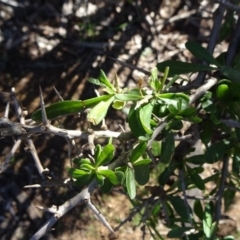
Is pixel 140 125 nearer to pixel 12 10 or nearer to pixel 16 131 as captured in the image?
pixel 16 131

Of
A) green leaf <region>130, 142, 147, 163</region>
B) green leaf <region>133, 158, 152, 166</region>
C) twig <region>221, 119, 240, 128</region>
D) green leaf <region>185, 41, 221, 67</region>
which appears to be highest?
green leaf <region>185, 41, 221, 67</region>

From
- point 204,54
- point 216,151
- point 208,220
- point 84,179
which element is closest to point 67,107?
point 84,179

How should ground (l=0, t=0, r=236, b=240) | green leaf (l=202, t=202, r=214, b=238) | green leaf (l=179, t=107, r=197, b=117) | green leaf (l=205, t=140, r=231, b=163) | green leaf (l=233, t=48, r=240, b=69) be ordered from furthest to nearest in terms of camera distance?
ground (l=0, t=0, r=236, b=240) < green leaf (l=202, t=202, r=214, b=238) < green leaf (l=205, t=140, r=231, b=163) < green leaf (l=233, t=48, r=240, b=69) < green leaf (l=179, t=107, r=197, b=117)

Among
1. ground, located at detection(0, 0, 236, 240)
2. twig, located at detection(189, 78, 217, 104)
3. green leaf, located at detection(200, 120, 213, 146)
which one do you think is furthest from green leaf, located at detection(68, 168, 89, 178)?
ground, located at detection(0, 0, 236, 240)

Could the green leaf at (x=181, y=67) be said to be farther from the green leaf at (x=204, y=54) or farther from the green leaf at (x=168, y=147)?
the green leaf at (x=168, y=147)

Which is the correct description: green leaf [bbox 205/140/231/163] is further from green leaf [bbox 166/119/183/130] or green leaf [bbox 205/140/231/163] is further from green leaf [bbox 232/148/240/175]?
green leaf [bbox 166/119/183/130]

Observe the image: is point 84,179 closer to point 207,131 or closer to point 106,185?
point 106,185

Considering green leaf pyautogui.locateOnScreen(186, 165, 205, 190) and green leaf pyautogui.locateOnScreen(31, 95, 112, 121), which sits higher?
green leaf pyautogui.locateOnScreen(31, 95, 112, 121)

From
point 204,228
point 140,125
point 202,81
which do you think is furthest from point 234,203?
point 140,125
